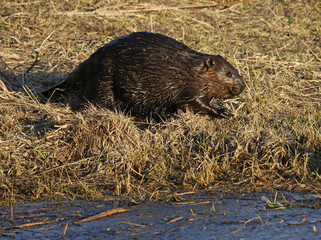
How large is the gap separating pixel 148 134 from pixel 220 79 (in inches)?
41.2

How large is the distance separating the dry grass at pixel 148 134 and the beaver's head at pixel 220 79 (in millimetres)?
200

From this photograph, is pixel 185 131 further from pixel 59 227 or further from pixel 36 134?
pixel 59 227

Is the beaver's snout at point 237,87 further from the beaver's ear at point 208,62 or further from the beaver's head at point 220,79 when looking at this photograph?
the beaver's ear at point 208,62

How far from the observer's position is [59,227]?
3383 mm

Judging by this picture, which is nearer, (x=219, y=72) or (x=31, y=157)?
(x=31, y=157)

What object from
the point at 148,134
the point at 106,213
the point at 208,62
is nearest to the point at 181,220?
the point at 106,213

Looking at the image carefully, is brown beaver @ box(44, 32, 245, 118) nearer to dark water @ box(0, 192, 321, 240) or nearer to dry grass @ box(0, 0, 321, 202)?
dry grass @ box(0, 0, 321, 202)

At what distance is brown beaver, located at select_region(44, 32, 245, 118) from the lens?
521 cm

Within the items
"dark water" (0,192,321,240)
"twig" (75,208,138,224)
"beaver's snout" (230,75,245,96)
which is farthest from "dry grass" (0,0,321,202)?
"twig" (75,208,138,224)

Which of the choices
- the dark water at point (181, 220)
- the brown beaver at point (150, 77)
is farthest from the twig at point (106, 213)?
the brown beaver at point (150, 77)

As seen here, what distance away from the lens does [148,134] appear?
4977mm

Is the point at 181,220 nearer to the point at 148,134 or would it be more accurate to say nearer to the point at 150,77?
the point at 148,134

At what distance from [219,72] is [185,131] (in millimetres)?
788

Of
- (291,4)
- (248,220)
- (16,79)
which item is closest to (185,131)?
(248,220)
